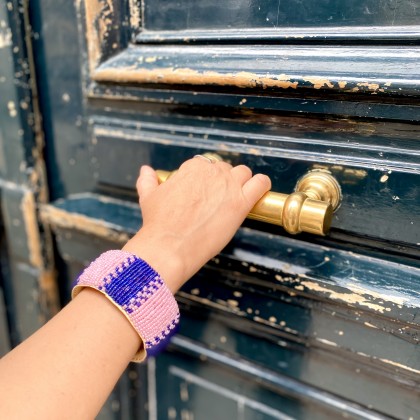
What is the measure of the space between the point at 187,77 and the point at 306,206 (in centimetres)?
20

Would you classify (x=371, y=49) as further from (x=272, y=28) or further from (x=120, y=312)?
(x=120, y=312)

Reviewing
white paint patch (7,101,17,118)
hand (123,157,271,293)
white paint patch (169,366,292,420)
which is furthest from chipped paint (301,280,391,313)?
white paint patch (7,101,17,118)

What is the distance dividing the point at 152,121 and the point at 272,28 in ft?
0.61

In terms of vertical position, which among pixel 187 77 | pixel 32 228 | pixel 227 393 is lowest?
pixel 227 393

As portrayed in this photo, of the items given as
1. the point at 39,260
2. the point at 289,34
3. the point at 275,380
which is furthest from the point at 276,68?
the point at 39,260

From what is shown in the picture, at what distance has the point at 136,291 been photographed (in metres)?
0.36

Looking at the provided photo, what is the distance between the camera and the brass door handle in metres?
0.39

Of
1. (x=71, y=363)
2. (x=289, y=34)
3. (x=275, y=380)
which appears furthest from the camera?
(x=275, y=380)

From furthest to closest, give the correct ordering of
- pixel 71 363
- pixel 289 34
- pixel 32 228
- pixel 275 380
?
1. pixel 32 228
2. pixel 275 380
3. pixel 289 34
4. pixel 71 363

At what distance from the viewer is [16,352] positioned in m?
0.34

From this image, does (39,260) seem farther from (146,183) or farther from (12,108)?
(146,183)

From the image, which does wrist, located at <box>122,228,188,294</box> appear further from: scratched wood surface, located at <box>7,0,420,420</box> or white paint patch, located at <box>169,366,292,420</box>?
white paint patch, located at <box>169,366,292,420</box>

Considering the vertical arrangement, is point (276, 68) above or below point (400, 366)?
above

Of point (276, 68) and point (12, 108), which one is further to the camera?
point (12, 108)
